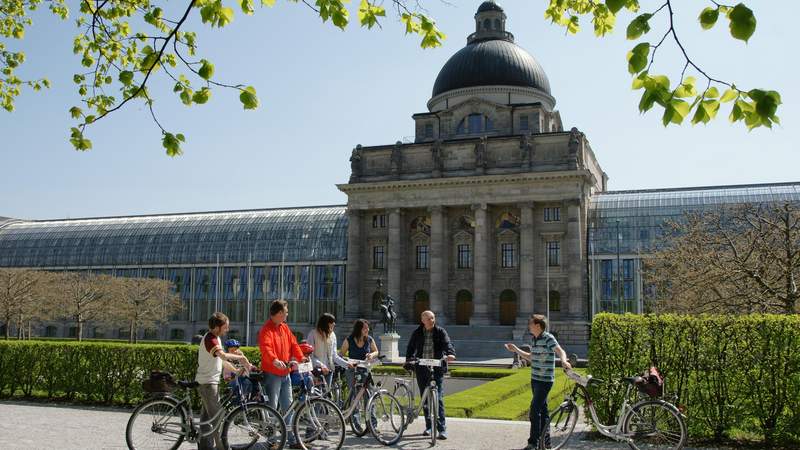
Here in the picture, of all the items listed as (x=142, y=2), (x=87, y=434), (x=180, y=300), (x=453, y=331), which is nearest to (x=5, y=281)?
(x=180, y=300)

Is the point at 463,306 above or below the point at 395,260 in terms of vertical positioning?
below

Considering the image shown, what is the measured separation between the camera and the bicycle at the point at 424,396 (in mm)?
14500

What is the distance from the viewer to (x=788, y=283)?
1067 inches

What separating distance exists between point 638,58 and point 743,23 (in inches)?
36.2

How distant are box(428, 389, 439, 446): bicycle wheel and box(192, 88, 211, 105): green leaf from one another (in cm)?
724

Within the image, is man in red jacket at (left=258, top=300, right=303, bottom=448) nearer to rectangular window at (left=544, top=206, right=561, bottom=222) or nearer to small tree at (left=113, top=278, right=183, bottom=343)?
rectangular window at (left=544, top=206, right=561, bottom=222)

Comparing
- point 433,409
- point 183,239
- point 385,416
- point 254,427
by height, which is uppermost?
point 183,239

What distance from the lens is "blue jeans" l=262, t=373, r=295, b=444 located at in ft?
45.6

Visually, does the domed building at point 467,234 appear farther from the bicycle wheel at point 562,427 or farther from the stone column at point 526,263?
the bicycle wheel at point 562,427

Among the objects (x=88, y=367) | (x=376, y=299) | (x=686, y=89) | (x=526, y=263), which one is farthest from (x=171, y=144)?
(x=376, y=299)

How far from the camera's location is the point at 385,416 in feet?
49.1

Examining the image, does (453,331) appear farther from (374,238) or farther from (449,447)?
(449,447)

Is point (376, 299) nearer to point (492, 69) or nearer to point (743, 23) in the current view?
point (492, 69)

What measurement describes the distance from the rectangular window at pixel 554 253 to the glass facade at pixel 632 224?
330cm
